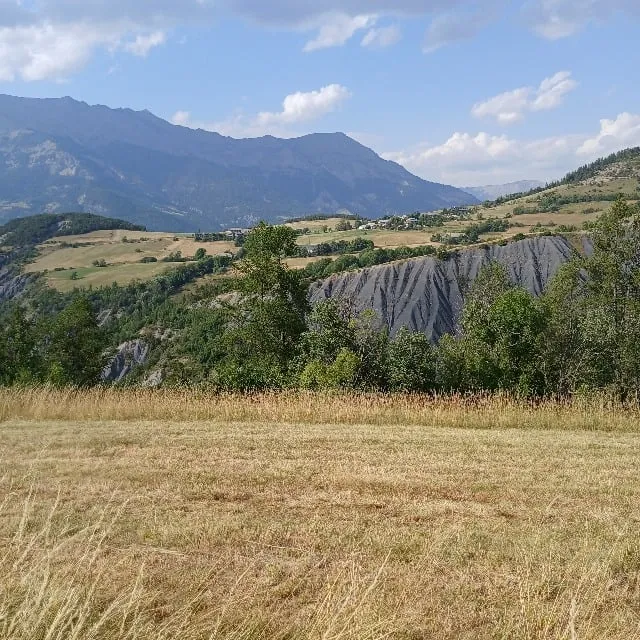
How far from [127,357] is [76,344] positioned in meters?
46.5

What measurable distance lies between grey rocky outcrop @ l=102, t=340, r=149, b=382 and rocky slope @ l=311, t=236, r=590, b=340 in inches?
1047

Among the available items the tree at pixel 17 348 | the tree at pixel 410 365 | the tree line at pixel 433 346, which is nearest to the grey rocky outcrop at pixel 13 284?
the tree at pixel 17 348

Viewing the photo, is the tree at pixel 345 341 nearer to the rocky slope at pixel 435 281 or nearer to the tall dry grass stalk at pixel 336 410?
the tall dry grass stalk at pixel 336 410

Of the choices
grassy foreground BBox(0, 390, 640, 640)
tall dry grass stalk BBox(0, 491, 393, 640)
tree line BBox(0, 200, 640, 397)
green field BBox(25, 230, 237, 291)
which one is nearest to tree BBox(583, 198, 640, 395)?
tree line BBox(0, 200, 640, 397)

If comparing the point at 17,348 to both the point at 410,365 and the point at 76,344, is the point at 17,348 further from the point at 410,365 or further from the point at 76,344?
the point at 410,365

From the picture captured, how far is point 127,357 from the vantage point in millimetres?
87938

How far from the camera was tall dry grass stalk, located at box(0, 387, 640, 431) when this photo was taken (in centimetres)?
1402

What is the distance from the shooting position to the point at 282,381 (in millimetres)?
23328

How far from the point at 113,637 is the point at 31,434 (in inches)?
379

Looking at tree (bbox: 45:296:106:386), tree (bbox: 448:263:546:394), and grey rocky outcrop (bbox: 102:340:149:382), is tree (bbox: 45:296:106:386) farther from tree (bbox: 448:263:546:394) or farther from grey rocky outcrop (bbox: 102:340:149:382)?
grey rocky outcrop (bbox: 102:340:149:382)

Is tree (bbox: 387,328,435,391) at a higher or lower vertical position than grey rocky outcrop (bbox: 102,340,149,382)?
higher

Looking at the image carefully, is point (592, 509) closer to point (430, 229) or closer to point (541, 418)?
point (541, 418)

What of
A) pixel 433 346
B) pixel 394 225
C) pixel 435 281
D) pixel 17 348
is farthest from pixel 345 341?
pixel 394 225

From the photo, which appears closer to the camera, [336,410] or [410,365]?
[336,410]
